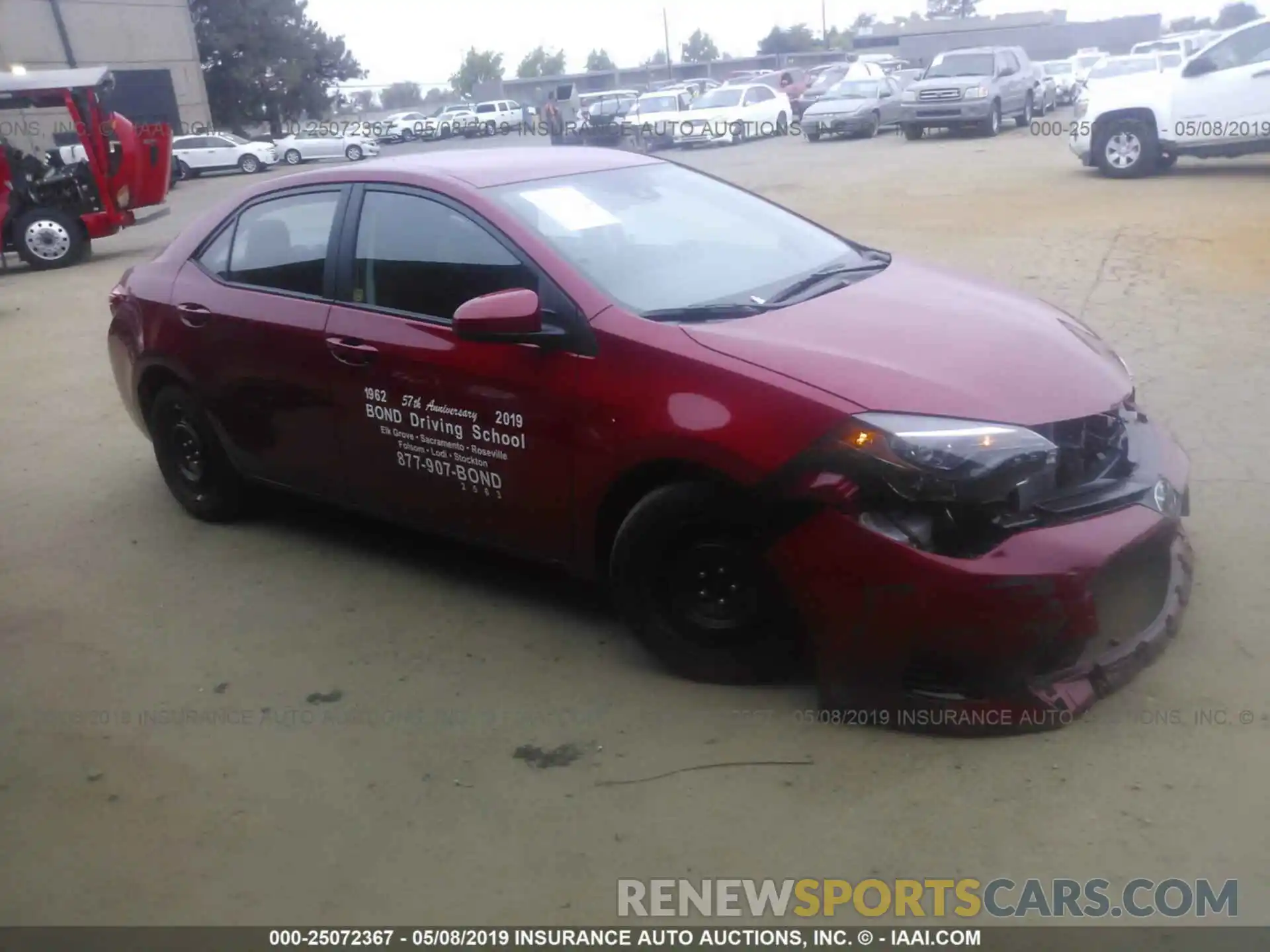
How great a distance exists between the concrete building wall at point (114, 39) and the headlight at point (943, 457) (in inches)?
1483

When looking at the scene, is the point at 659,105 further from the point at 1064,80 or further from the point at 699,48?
the point at 699,48

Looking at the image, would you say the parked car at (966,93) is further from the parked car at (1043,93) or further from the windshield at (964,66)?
the parked car at (1043,93)

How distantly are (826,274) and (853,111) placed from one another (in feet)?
85.2

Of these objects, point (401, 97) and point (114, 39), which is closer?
point (114, 39)

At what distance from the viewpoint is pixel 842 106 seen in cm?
2889

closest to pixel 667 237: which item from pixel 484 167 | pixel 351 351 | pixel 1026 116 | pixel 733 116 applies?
pixel 484 167

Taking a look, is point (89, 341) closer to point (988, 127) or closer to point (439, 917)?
point (439, 917)

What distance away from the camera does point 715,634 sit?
3.77 metres

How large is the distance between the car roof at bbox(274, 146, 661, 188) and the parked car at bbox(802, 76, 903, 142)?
994 inches

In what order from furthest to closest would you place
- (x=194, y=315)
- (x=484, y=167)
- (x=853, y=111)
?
1. (x=853, y=111)
2. (x=194, y=315)
3. (x=484, y=167)

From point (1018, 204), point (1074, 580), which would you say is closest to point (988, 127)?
point (1018, 204)

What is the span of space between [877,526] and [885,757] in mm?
670

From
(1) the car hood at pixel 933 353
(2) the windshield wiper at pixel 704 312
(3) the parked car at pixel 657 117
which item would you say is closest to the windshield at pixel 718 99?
(3) the parked car at pixel 657 117

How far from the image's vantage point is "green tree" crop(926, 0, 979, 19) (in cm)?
10831
